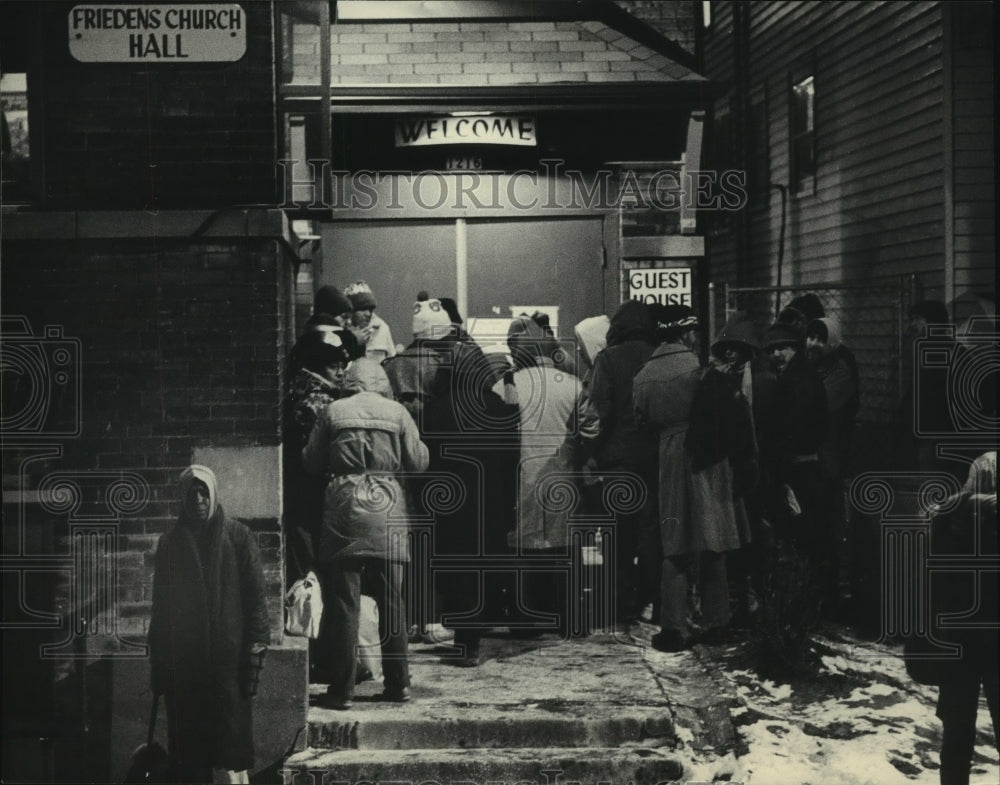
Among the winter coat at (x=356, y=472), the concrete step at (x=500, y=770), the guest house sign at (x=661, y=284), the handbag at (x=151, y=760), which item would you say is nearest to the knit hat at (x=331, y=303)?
the winter coat at (x=356, y=472)

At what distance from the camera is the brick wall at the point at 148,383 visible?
5.66 m

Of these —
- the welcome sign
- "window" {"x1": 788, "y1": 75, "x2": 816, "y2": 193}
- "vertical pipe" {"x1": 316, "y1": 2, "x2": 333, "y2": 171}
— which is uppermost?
"window" {"x1": 788, "y1": 75, "x2": 816, "y2": 193}

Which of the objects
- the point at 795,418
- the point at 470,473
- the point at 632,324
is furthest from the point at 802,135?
the point at 470,473

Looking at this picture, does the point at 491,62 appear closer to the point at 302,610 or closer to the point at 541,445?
the point at 541,445

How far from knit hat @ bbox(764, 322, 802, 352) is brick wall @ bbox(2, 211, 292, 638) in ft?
10.9

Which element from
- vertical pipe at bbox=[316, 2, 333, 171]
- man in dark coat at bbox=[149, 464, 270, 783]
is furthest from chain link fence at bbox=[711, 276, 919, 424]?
man in dark coat at bbox=[149, 464, 270, 783]

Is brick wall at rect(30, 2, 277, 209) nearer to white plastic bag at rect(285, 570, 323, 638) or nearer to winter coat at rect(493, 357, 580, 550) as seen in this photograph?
white plastic bag at rect(285, 570, 323, 638)

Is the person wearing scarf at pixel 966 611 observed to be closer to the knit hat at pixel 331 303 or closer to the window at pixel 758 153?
the knit hat at pixel 331 303

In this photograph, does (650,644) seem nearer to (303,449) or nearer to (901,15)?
(303,449)

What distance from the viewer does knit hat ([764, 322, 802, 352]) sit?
24.6 ft

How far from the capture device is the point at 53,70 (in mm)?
5652

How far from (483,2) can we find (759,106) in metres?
8.97

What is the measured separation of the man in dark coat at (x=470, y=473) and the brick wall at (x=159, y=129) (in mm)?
1667

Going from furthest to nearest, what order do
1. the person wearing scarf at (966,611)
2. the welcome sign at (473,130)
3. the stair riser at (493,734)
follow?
the welcome sign at (473,130) → the stair riser at (493,734) → the person wearing scarf at (966,611)
